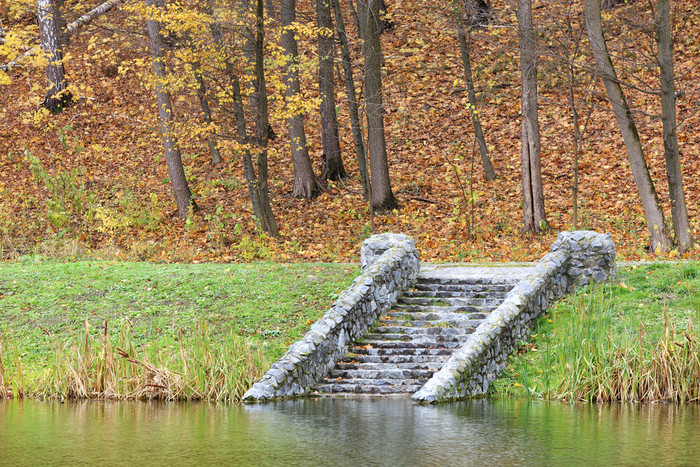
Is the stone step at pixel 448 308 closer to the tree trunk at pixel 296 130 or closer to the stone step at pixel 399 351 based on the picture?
the stone step at pixel 399 351

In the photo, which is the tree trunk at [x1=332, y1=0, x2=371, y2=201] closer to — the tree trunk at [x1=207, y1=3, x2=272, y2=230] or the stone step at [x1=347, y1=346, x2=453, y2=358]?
the tree trunk at [x1=207, y1=3, x2=272, y2=230]

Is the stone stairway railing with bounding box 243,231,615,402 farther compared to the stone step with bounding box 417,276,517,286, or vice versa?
the stone step with bounding box 417,276,517,286

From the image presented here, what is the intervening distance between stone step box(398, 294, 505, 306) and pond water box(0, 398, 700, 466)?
2.88m

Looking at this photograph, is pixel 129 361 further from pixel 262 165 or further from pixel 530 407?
pixel 262 165

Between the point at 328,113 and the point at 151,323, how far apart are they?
11.6 m

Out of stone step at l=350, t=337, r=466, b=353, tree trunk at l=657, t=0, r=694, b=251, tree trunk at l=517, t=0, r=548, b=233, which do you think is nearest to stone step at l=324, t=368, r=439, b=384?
stone step at l=350, t=337, r=466, b=353

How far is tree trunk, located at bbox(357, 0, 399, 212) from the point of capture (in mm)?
18984

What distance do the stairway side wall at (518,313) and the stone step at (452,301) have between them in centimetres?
63

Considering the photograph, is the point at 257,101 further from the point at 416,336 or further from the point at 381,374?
the point at 381,374

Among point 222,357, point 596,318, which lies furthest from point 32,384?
point 596,318

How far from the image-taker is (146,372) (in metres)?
9.67

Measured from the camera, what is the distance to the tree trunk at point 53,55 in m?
26.0

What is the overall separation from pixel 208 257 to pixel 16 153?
431 inches

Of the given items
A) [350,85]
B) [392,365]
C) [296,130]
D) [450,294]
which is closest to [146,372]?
[392,365]
